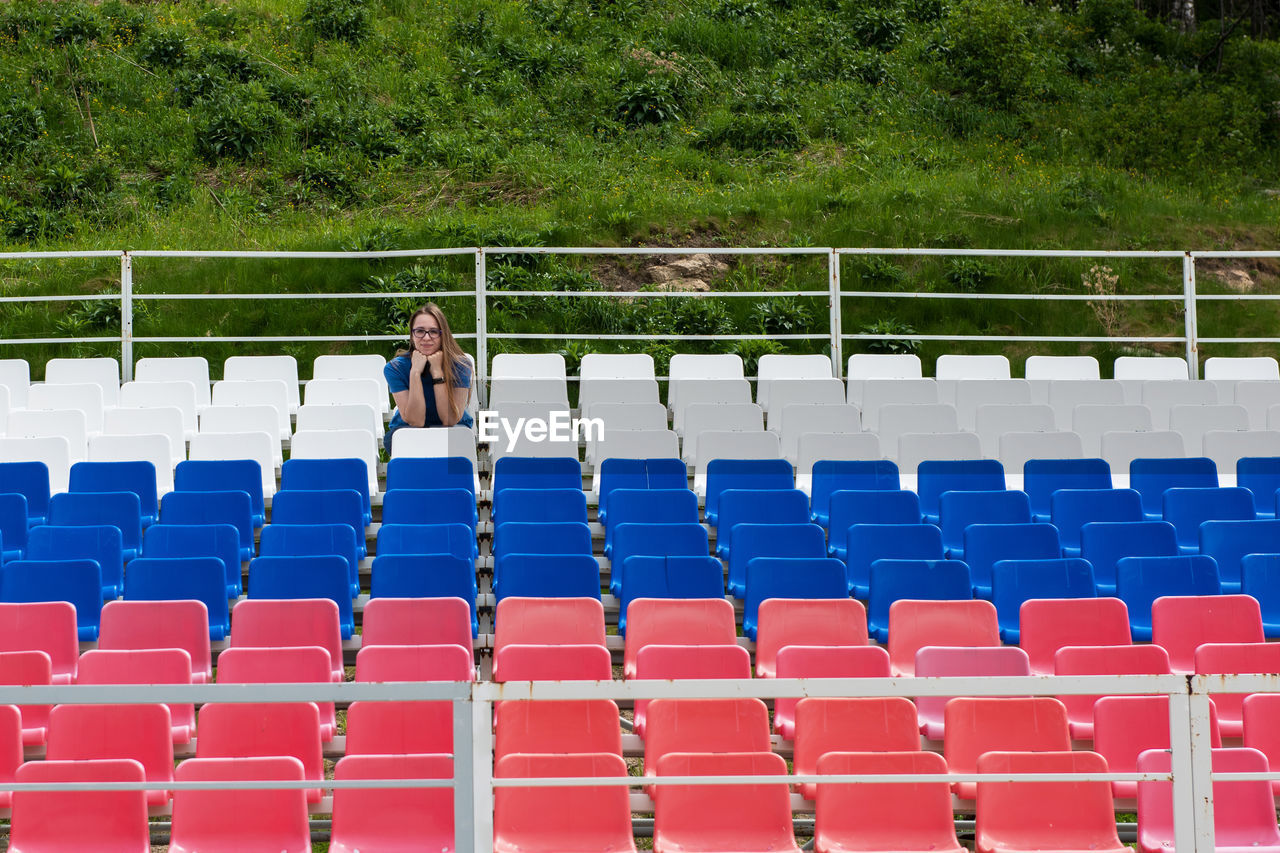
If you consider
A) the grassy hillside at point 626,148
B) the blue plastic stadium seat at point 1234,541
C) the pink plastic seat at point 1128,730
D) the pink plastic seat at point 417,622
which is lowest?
the pink plastic seat at point 1128,730

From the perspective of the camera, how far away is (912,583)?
5.29 m

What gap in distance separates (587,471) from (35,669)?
3.49 m

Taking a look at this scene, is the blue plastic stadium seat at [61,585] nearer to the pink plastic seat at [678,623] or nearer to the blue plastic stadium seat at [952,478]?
the pink plastic seat at [678,623]

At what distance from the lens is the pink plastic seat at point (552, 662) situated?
4.39 meters

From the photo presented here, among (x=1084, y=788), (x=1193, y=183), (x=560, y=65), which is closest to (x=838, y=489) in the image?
(x=1084, y=788)

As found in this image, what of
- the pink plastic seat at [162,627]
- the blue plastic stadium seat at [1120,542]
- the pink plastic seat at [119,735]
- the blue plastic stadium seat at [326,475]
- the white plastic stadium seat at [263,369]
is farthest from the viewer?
the white plastic stadium seat at [263,369]

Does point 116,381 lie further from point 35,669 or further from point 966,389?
point 966,389

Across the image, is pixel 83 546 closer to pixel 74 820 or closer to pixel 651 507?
pixel 74 820

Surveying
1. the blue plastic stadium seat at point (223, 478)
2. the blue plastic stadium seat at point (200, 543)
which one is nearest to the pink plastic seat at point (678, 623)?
the blue plastic stadium seat at point (200, 543)

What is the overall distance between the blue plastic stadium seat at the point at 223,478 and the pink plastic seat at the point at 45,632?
1.47 m

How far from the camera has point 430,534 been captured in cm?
557

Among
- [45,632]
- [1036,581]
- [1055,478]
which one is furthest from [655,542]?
[45,632]

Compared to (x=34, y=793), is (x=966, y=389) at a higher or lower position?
higher

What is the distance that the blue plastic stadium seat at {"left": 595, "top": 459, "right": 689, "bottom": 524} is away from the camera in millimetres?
6410
